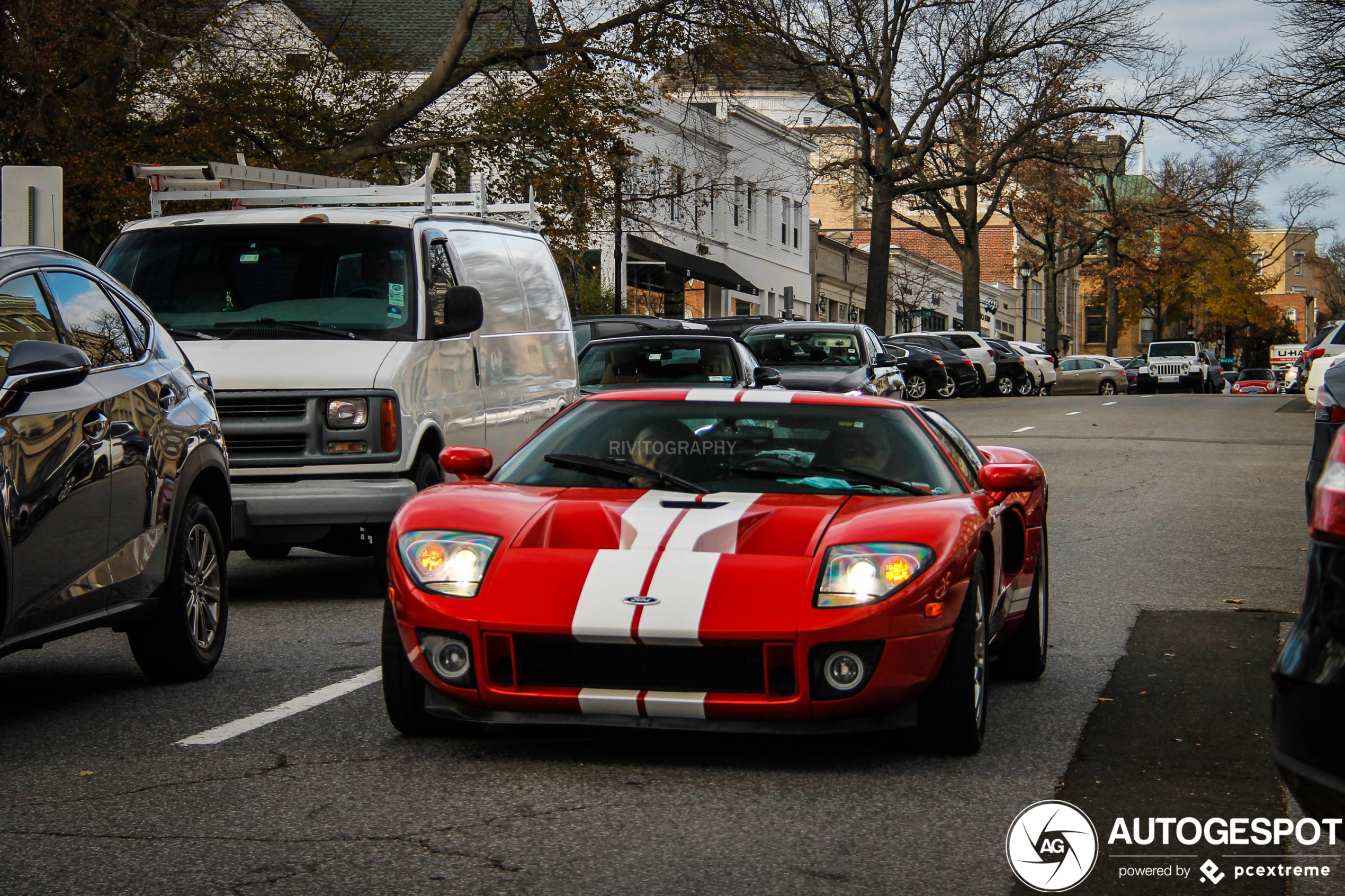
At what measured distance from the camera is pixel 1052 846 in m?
4.49

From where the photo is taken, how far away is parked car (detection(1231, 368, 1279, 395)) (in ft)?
200

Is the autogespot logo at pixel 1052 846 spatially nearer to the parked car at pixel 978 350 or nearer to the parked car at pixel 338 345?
the parked car at pixel 338 345

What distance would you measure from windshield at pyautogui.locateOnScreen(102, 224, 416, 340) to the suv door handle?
3684 mm

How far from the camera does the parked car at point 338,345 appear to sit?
945 cm

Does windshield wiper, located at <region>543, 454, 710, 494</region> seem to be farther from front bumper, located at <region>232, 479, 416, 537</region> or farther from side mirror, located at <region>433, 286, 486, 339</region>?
side mirror, located at <region>433, 286, 486, 339</region>

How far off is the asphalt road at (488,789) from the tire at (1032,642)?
94mm

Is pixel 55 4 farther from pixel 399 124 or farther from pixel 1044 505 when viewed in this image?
pixel 1044 505

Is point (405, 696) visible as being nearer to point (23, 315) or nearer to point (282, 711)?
point (282, 711)

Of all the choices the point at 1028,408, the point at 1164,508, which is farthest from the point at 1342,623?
the point at 1028,408

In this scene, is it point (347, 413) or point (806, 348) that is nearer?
point (347, 413)

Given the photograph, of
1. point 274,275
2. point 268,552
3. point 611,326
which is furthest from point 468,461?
point 611,326

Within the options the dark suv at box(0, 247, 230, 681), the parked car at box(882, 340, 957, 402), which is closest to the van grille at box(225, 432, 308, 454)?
the dark suv at box(0, 247, 230, 681)

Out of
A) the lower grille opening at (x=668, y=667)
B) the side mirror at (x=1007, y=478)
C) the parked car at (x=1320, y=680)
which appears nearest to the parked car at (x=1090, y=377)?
the side mirror at (x=1007, y=478)

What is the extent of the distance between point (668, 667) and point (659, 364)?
10.8 meters
